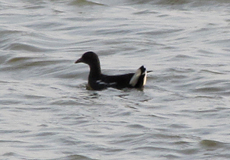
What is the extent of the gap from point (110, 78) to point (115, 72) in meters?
0.98

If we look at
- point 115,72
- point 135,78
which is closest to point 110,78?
point 135,78

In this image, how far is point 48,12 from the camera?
1844 centimetres

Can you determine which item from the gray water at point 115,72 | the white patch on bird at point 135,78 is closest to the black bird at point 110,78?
the white patch on bird at point 135,78

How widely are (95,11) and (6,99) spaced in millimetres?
8365

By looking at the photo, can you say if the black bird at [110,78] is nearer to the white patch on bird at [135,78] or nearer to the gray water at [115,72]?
the white patch on bird at [135,78]

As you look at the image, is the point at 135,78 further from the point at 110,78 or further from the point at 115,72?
the point at 115,72

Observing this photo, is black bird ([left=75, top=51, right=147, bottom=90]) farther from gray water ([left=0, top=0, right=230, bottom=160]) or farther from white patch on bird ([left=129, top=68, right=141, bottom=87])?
gray water ([left=0, top=0, right=230, bottom=160])

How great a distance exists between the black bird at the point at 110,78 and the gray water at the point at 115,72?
0.53ft

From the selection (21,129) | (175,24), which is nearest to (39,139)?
(21,129)

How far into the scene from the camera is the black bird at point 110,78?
11.4m

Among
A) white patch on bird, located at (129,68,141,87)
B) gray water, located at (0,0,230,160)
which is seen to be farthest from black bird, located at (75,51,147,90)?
gray water, located at (0,0,230,160)

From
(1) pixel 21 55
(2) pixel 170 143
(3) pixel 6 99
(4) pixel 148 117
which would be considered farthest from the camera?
(1) pixel 21 55

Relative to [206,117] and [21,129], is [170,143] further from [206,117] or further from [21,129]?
[21,129]

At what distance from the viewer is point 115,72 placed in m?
12.6
